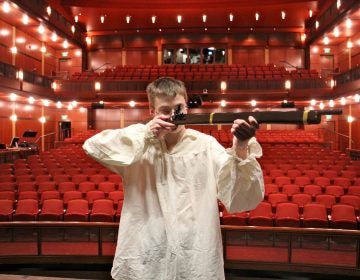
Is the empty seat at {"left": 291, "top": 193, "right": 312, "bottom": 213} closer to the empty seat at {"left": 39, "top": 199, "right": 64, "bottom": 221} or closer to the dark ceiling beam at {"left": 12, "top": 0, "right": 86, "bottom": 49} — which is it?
the empty seat at {"left": 39, "top": 199, "right": 64, "bottom": 221}

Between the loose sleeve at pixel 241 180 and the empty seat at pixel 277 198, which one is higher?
the loose sleeve at pixel 241 180

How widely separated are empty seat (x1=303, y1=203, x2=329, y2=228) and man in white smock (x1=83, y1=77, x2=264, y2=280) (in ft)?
14.8

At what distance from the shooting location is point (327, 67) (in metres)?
20.4

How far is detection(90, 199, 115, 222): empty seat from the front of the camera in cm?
551

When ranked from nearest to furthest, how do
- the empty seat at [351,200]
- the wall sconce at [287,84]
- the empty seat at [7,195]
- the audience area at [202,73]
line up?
1. the empty seat at [351,200]
2. the empty seat at [7,195]
3. the wall sconce at [287,84]
4. the audience area at [202,73]

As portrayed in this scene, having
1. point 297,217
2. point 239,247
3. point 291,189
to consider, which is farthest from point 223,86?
point 239,247

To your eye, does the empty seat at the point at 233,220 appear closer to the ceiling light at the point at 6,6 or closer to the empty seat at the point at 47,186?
the empty seat at the point at 47,186

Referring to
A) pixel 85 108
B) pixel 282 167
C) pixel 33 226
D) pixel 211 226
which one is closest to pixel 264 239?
pixel 33 226

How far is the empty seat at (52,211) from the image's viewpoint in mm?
5594

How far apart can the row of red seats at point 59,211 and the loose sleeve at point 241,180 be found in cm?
464

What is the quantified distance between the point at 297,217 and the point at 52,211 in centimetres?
356

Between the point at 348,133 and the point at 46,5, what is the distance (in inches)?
563

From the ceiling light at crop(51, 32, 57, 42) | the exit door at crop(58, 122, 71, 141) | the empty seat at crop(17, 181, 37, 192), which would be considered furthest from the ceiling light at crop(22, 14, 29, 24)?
the empty seat at crop(17, 181, 37, 192)

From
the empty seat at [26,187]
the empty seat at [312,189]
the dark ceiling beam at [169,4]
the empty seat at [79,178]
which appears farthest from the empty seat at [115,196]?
the dark ceiling beam at [169,4]
